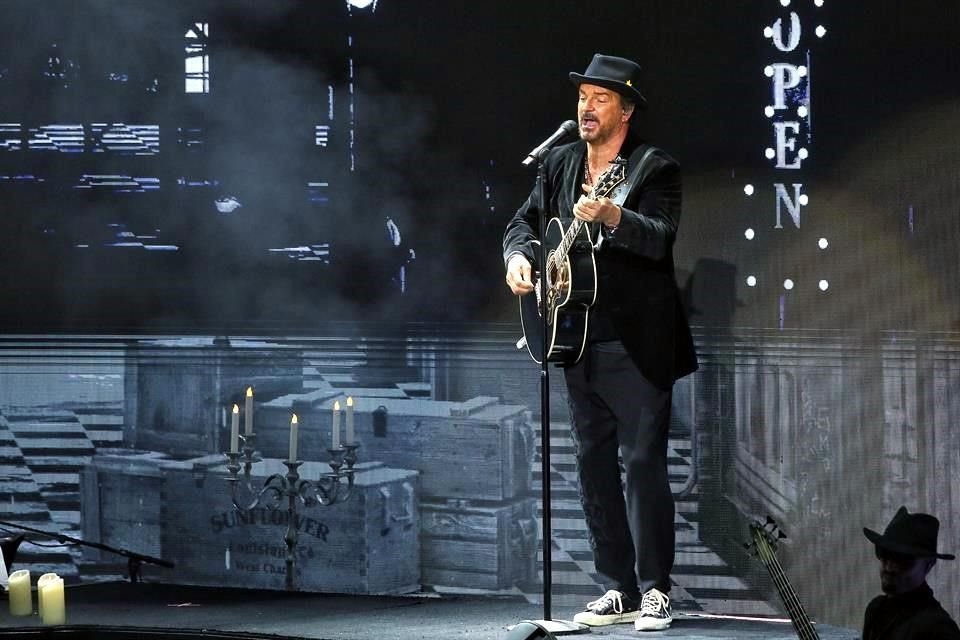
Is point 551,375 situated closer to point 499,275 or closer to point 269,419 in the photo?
point 499,275

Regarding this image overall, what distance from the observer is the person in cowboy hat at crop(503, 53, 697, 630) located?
425 cm

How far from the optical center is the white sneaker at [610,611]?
4.24 metres

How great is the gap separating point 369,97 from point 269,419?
134cm

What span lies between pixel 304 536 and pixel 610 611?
1576mm

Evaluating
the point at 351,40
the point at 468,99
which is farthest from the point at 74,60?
the point at 468,99

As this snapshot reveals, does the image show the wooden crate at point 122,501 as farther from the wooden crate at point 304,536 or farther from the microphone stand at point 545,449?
the microphone stand at point 545,449

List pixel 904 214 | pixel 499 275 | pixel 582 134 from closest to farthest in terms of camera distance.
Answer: pixel 582 134
pixel 904 214
pixel 499 275

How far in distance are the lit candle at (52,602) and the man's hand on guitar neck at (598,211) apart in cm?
214

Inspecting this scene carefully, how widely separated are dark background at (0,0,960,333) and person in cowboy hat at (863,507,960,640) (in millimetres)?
2057

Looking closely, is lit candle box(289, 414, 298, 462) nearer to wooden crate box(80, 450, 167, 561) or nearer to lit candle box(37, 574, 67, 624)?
wooden crate box(80, 450, 167, 561)

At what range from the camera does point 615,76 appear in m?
4.26

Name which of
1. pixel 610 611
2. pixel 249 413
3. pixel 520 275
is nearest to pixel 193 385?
pixel 249 413

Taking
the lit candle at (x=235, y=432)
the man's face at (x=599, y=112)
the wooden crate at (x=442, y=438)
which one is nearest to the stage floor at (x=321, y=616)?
the wooden crate at (x=442, y=438)

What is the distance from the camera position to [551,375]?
5.23m
